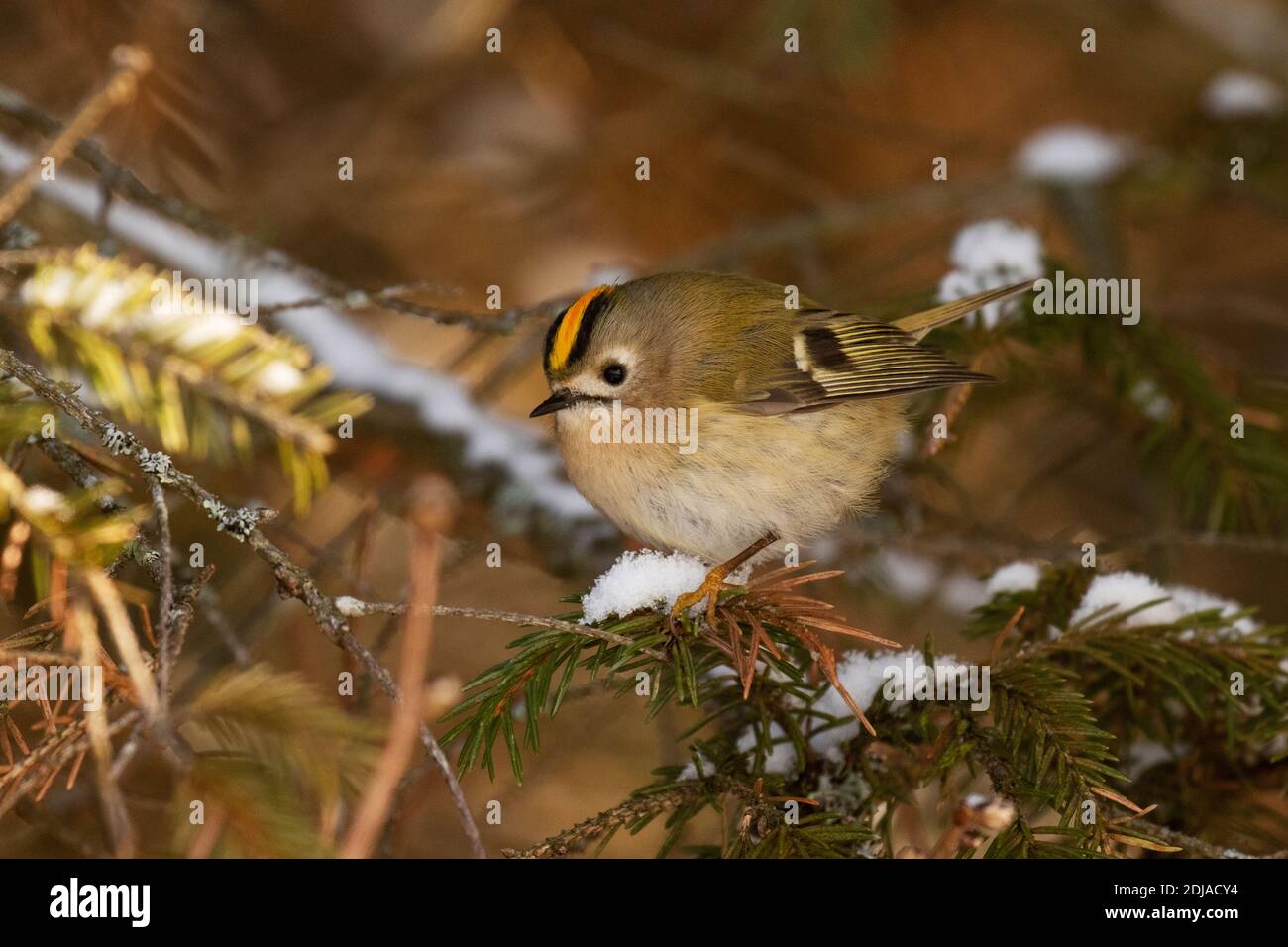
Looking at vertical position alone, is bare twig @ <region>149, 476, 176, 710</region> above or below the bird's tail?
below

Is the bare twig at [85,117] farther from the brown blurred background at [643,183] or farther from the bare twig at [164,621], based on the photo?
the brown blurred background at [643,183]

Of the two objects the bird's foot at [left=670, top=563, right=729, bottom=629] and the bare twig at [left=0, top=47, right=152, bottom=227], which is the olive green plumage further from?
the bare twig at [left=0, top=47, right=152, bottom=227]

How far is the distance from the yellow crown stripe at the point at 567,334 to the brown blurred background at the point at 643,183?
0.31 meters

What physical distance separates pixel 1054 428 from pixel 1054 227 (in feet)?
3.68

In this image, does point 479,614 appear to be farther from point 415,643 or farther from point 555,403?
point 555,403

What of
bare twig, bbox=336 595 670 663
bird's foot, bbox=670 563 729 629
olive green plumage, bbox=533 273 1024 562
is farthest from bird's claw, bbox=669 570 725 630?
olive green plumage, bbox=533 273 1024 562

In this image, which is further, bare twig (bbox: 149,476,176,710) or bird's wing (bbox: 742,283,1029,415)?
bird's wing (bbox: 742,283,1029,415)

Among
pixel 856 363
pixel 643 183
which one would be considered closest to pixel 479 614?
pixel 856 363

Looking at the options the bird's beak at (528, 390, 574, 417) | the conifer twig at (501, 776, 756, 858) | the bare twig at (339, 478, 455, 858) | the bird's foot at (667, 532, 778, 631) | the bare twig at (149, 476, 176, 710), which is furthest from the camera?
the bird's beak at (528, 390, 574, 417)

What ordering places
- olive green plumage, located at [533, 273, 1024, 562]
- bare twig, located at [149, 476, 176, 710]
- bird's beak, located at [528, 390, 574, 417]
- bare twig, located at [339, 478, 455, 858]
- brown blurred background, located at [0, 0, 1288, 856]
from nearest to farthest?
bare twig, located at [339, 478, 455, 858], bare twig, located at [149, 476, 176, 710], olive green plumage, located at [533, 273, 1024, 562], bird's beak, located at [528, 390, 574, 417], brown blurred background, located at [0, 0, 1288, 856]

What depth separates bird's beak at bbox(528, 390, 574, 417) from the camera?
1.92m

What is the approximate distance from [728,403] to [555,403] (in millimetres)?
310

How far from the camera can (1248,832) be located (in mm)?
1357
